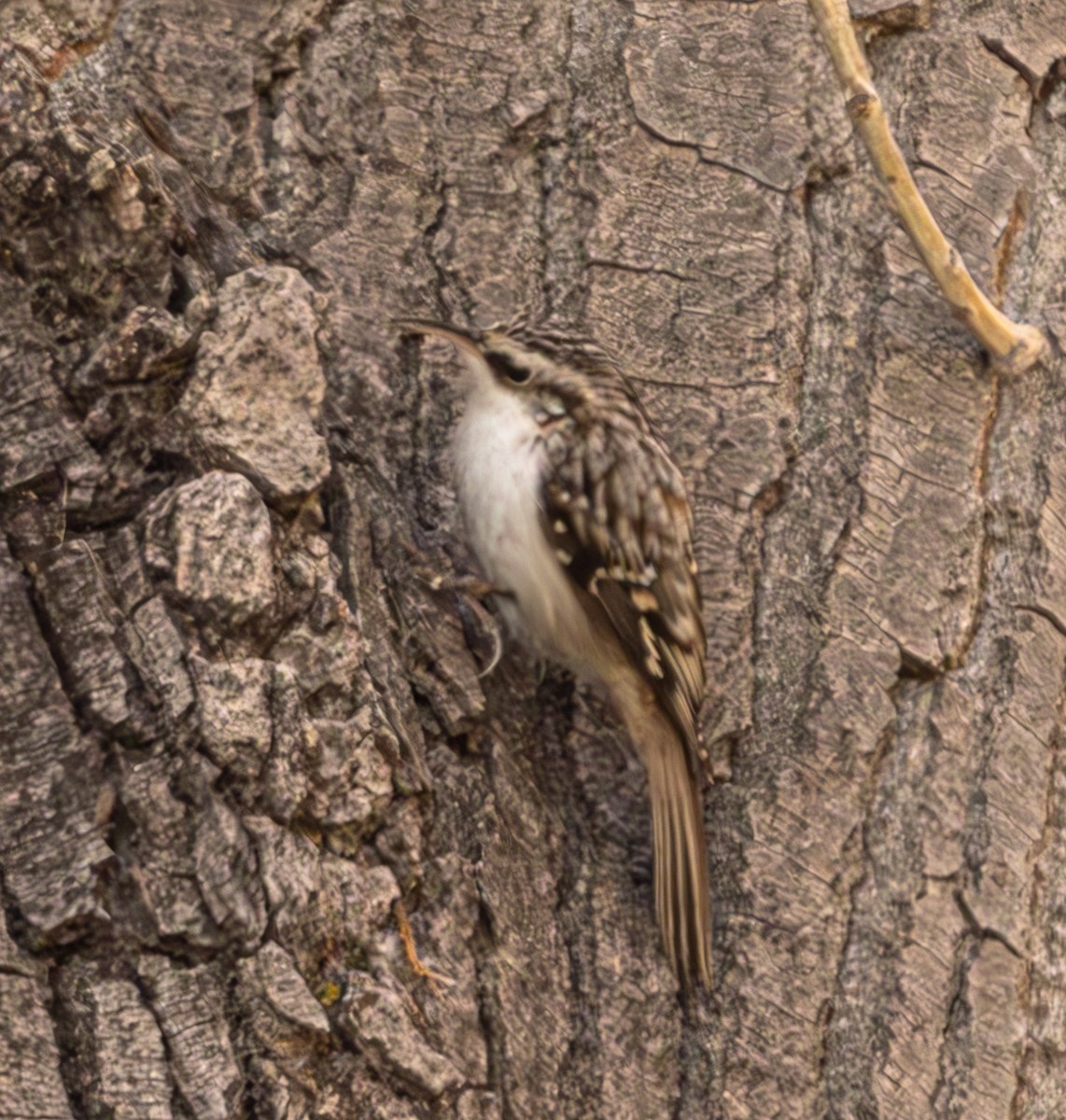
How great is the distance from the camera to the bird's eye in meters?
1.90

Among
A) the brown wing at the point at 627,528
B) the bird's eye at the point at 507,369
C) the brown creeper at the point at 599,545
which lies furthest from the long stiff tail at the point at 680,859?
the bird's eye at the point at 507,369

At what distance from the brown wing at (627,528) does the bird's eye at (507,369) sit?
0.61 feet

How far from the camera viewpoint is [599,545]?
6.85 feet

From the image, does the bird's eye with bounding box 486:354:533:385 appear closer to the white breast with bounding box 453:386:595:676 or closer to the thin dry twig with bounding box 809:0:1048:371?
the white breast with bounding box 453:386:595:676

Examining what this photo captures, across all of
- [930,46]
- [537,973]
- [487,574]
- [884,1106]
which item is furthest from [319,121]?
[884,1106]

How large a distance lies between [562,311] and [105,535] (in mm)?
687

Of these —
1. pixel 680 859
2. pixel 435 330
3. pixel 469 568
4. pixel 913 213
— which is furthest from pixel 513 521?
pixel 913 213

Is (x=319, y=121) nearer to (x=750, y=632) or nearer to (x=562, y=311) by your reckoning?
(x=562, y=311)

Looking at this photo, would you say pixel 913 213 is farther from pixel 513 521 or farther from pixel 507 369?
pixel 513 521

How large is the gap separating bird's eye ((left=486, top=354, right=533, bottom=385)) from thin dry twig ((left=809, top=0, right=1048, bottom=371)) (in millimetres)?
510

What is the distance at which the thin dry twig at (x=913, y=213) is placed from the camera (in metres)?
1.71

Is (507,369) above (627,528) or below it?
above

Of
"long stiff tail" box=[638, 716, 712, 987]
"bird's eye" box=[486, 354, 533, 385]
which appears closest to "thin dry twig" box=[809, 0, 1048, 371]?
"bird's eye" box=[486, 354, 533, 385]

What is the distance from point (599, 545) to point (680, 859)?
553 mm
